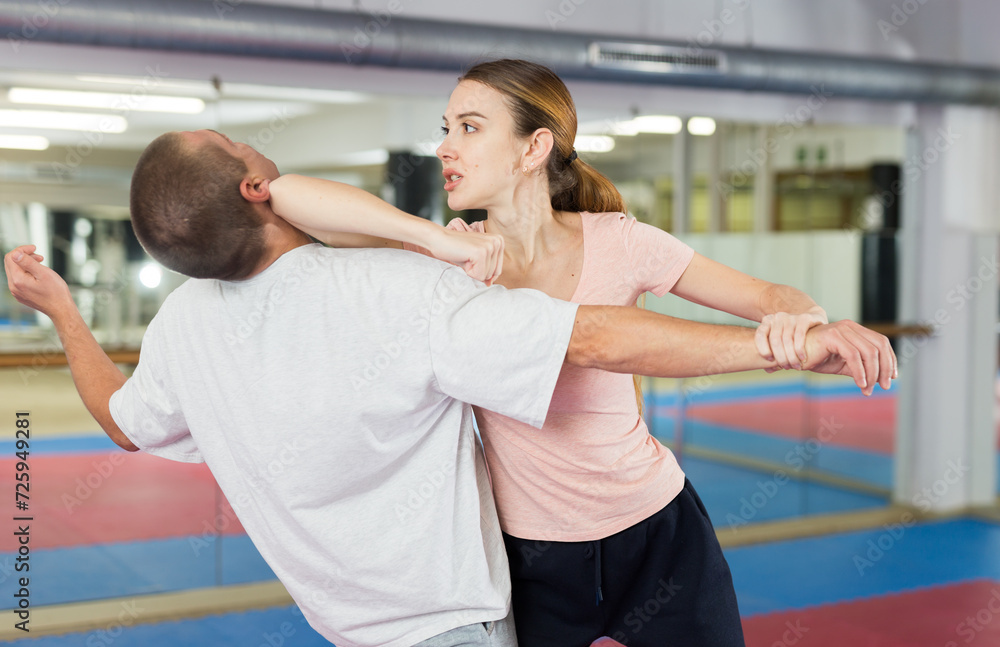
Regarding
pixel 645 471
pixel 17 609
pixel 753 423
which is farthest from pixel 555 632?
pixel 753 423

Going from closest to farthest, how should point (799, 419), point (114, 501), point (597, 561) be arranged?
point (597, 561) → point (114, 501) → point (799, 419)

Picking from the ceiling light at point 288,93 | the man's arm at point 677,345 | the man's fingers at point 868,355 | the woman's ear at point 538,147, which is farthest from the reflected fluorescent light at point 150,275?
the man's fingers at point 868,355

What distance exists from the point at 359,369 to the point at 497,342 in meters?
0.21

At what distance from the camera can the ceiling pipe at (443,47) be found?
3.77 metres

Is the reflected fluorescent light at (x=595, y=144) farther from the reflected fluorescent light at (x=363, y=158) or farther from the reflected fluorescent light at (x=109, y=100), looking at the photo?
the reflected fluorescent light at (x=109, y=100)

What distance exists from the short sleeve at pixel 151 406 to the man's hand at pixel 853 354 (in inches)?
38.5

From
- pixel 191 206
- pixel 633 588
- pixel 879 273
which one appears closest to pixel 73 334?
pixel 191 206

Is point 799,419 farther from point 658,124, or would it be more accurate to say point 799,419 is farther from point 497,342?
point 497,342

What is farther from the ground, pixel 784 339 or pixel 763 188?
pixel 763 188

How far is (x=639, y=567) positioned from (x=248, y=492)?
2.49 feet

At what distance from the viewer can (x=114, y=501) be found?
5.28m

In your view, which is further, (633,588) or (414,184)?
(414,184)

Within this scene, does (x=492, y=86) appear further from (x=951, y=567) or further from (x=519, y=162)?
(x=951, y=567)

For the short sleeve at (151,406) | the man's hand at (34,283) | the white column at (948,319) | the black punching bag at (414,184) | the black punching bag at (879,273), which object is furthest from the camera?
the black punching bag at (879,273)
